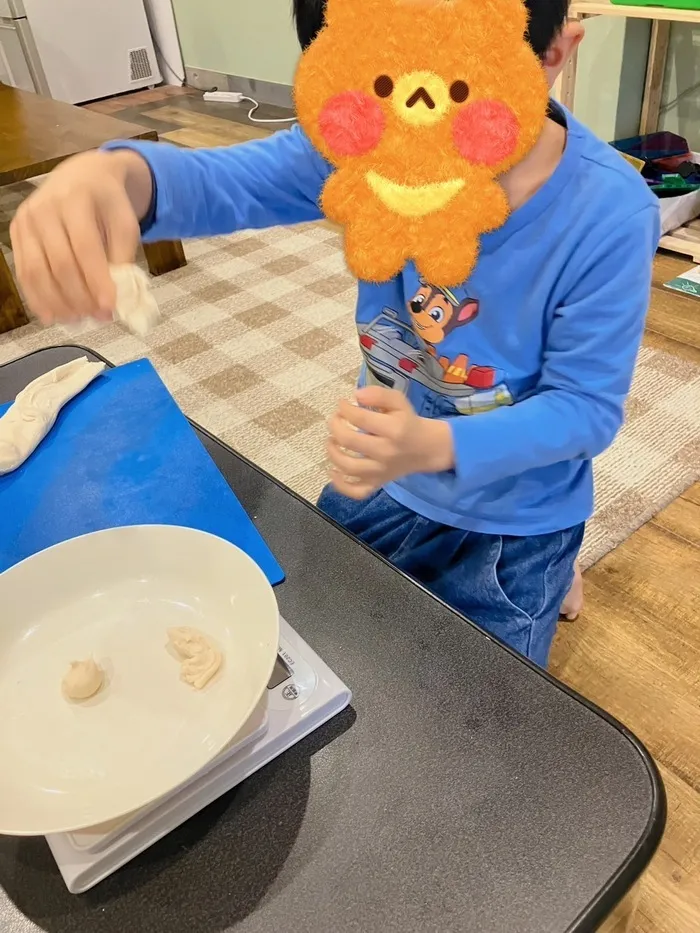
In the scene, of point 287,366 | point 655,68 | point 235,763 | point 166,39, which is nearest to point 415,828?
point 235,763

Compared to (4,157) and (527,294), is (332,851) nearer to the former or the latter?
(527,294)

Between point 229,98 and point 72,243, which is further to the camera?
point 229,98

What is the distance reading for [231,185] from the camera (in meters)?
0.67

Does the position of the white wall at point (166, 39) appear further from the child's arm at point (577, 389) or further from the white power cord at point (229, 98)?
the child's arm at point (577, 389)

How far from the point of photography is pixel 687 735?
83 cm

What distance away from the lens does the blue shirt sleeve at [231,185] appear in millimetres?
621

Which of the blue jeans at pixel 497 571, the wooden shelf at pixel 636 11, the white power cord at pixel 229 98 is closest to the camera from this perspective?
the blue jeans at pixel 497 571

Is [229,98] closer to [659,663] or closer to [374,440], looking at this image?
[659,663]

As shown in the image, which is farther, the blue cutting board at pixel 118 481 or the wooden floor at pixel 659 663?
the wooden floor at pixel 659 663

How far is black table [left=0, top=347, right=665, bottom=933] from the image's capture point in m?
0.38

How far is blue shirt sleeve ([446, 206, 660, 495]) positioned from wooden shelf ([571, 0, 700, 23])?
1144mm

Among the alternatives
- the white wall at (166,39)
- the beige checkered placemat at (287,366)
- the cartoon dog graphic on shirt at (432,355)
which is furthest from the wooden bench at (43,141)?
the white wall at (166,39)

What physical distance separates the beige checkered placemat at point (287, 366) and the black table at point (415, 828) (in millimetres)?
623

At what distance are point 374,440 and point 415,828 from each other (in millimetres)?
212
